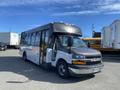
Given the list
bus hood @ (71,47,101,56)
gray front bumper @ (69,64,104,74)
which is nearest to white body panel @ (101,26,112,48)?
bus hood @ (71,47,101,56)

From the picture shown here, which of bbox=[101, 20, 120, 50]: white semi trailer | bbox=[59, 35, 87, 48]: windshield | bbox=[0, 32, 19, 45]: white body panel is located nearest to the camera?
bbox=[59, 35, 87, 48]: windshield

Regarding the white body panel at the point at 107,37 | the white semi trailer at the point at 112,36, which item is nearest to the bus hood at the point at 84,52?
the white semi trailer at the point at 112,36

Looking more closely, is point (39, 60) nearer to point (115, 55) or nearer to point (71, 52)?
point (71, 52)

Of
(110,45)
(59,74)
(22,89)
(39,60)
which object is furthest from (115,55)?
(22,89)

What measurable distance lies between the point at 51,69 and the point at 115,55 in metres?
11.9

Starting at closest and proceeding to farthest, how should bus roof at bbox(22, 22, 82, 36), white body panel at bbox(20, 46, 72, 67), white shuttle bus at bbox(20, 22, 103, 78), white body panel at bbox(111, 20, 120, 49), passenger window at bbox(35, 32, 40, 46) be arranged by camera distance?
white shuttle bus at bbox(20, 22, 103, 78), white body panel at bbox(20, 46, 72, 67), bus roof at bbox(22, 22, 82, 36), passenger window at bbox(35, 32, 40, 46), white body panel at bbox(111, 20, 120, 49)

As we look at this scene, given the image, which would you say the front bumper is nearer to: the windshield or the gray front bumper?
the gray front bumper

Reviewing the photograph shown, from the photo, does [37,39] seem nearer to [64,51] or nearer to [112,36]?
[64,51]

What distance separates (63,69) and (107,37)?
12748mm

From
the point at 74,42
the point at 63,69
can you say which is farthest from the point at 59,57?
the point at 74,42

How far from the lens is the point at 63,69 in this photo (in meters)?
11.1

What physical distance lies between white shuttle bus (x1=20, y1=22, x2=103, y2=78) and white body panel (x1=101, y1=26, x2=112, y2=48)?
29.6ft

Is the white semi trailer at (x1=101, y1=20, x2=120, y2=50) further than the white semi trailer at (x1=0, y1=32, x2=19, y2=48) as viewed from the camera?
No

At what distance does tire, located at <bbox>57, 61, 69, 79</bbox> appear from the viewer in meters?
10.9
